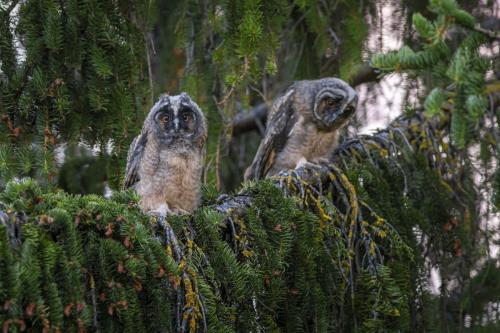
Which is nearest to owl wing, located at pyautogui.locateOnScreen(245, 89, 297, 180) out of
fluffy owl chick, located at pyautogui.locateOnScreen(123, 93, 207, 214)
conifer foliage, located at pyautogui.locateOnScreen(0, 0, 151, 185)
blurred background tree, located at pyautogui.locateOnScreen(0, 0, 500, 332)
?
blurred background tree, located at pyautogui.locateOnScreen(0, 0, 500, 332)

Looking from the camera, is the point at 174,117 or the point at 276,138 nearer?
the point at 174,117

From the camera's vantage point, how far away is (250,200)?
3420mm

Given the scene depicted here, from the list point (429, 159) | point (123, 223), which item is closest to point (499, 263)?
point (429, 159)

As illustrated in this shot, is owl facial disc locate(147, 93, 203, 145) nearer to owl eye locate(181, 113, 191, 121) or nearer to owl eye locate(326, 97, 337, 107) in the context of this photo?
owl eye locate(181, 113, 191, 121)

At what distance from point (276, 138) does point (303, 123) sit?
194 mm

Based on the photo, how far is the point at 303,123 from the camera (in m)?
5.47

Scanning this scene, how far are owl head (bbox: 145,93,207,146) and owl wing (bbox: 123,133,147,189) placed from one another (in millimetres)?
76

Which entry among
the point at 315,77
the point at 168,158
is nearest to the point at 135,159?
the point at 168,158

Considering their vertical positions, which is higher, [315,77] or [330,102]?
[315,77]

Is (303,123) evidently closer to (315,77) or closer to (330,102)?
(330,102)

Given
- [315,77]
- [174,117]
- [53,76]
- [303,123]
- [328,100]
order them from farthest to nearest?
[315,77], [303,123], [328,100], [174,117], [53,76]

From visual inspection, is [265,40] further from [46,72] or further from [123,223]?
[123,223]

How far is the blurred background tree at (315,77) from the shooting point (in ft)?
9.77

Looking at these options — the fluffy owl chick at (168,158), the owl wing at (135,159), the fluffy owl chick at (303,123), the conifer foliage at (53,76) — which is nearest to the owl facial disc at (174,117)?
the fluffy owl chick at (168,158)
